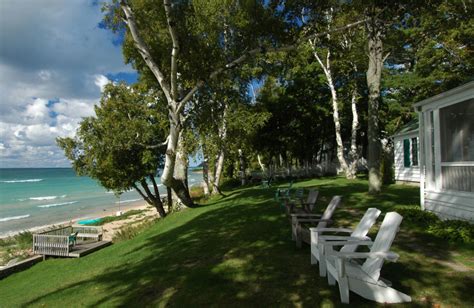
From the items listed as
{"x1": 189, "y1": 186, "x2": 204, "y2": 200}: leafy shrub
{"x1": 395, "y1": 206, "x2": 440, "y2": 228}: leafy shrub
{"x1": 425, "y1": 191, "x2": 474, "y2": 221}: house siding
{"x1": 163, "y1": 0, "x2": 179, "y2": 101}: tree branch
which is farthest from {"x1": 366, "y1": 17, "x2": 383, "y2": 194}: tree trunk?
{"x1": 189, "y1": 186, "x2": 204, "y2": 200}: leafy shrub

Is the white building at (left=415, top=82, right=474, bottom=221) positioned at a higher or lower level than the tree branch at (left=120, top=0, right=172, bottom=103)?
lower

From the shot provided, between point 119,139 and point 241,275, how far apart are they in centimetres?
1405

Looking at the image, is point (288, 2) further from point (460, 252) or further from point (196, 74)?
point (460, 252)

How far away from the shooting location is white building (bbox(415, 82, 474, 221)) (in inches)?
318

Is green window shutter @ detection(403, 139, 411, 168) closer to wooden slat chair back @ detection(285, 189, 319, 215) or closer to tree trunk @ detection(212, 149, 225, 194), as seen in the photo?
tree trunk @ detection(212, 149, 225, 194)

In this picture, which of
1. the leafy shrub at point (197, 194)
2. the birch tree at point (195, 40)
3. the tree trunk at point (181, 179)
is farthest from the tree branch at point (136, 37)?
the leafy shrub at point (197, 194)

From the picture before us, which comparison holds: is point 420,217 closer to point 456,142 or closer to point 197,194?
point 456,142

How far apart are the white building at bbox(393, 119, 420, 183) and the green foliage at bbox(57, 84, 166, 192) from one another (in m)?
13.2

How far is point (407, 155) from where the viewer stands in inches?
704

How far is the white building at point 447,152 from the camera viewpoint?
8.09m

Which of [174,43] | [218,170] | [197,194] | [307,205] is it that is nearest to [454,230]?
[307,205]

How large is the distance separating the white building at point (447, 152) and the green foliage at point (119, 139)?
12500 mm

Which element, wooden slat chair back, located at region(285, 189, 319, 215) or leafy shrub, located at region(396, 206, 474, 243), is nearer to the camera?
leafy shrub, located at region(396, 206, 474, 243)

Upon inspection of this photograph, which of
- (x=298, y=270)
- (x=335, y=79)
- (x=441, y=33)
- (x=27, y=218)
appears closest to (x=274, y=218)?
(x=298, y=270)
